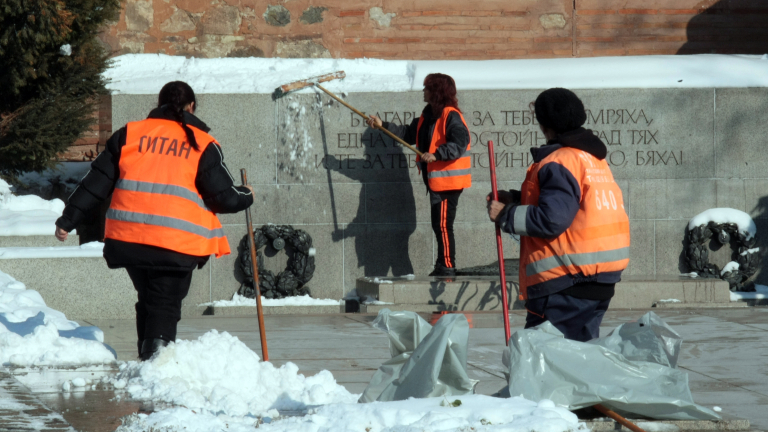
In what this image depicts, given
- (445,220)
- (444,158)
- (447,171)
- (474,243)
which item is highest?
(444,158)

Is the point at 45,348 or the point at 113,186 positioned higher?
the point at 113,186

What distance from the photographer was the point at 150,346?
464 centimetres

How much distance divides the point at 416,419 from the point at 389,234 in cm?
679

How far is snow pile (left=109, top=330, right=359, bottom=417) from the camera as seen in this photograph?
405 centimetres

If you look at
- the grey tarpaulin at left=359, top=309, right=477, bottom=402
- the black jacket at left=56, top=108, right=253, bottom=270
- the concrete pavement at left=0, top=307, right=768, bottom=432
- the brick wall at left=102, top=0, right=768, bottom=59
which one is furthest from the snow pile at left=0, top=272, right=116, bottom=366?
the brick wall at left=102, top=0, right=768, bottom=59

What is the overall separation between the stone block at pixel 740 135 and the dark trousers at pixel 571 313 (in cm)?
681

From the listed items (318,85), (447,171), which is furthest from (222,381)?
(318,85)

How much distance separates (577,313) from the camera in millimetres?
3898

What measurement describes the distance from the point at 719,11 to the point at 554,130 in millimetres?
10122

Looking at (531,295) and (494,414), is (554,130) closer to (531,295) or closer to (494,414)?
(531,295)

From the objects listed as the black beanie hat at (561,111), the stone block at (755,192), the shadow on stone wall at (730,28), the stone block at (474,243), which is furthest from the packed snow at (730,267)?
the black beanie hat at (561,111)

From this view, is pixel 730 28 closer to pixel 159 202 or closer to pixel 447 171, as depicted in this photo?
pixel 447 171

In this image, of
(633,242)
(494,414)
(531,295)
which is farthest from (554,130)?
(633,242)

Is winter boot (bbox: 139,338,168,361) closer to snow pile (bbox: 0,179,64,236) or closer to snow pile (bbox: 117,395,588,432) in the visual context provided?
snow pile (bbox: 117,395,588,432)
